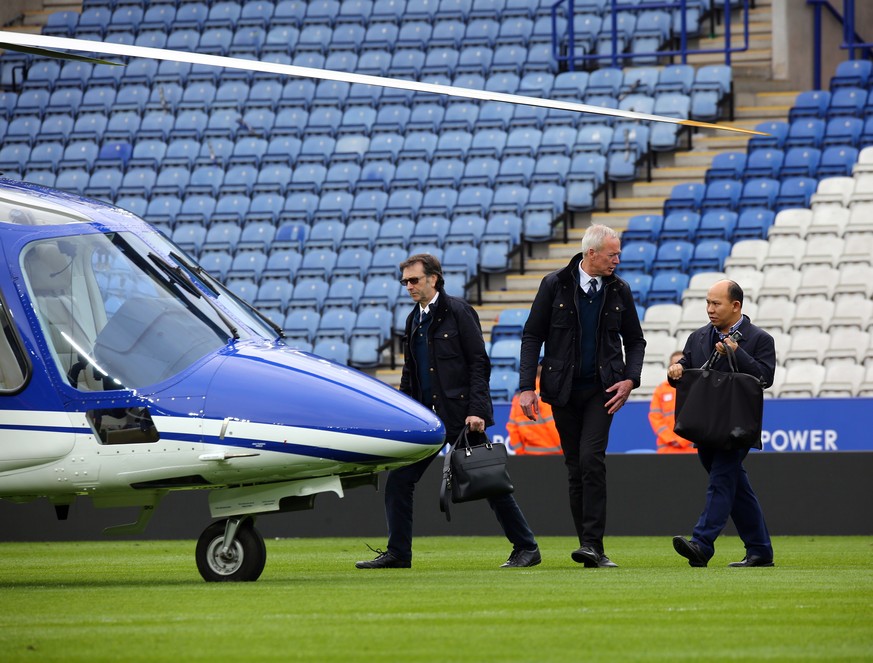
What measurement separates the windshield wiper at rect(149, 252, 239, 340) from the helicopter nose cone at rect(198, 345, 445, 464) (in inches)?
11.3

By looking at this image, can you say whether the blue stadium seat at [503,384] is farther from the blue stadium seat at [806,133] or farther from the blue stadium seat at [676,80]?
the blue stadium seat at [676,80]

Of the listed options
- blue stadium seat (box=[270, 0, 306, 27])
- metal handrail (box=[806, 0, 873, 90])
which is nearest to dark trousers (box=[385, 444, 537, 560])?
metal handrail (box=[806, 0, 873, 90])

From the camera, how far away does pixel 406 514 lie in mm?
10781

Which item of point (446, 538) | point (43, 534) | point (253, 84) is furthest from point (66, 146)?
point (446, 538)

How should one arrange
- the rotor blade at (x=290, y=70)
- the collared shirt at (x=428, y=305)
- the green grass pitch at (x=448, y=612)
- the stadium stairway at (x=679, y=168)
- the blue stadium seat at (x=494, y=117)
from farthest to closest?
1. the blue stadium seat at (x=494, y=117)
2. the stadium stairway at (x=679, y=168)
3. the collared shirt at (x=428, y=305)
4. the rotor blade at (x=290, y=70)
5. the green grass pitch at (x=448, y=612)

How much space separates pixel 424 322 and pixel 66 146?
1972 centimetres

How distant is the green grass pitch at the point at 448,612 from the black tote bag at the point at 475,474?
51 cm

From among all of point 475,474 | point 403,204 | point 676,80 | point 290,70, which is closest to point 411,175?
point 403,204

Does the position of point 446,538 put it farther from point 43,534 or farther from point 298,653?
point 298,653

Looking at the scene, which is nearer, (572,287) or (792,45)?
(572,287)

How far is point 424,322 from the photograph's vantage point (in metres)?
10.7

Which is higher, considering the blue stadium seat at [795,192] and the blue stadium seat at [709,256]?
the blue stadium seat at [795,192]

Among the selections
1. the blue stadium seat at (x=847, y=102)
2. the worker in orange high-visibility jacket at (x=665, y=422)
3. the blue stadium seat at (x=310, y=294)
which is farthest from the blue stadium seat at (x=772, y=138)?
the worker in orange high-visibility jacket at (x=665, y=422)

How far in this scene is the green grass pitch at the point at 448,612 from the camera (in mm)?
6016
